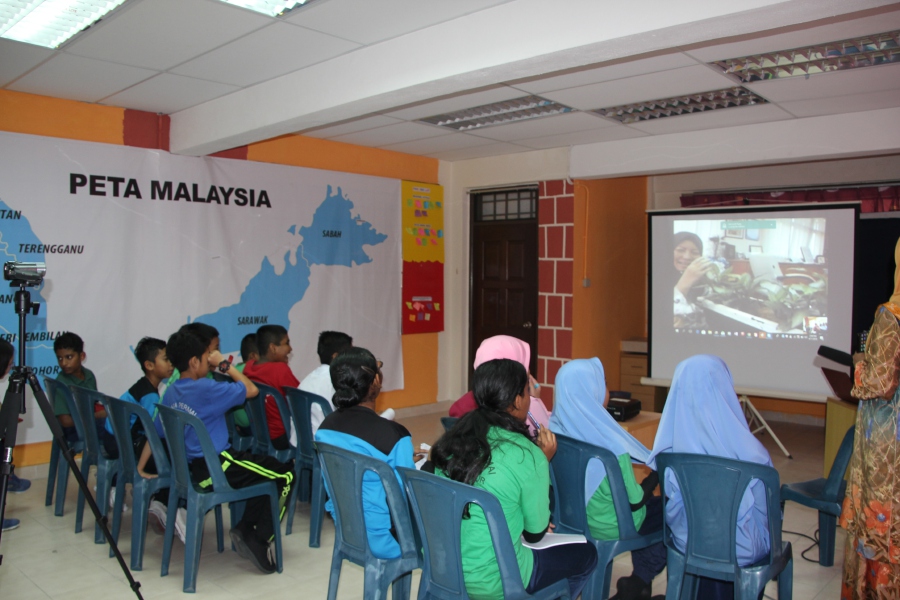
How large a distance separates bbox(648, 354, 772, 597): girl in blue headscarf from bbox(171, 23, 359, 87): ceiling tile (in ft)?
7.89

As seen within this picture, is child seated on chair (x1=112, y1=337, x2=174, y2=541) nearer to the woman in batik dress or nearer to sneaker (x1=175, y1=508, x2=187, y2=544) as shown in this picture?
sneaker (x1=175, y1=508, x2=187, y2=544)

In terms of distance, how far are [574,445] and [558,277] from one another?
4.08 m

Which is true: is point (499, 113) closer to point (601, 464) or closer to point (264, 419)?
point (264, 419)

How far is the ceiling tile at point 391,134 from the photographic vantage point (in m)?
5.58

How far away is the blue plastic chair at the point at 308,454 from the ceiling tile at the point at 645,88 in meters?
2.44

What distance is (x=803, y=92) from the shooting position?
4.37 metres

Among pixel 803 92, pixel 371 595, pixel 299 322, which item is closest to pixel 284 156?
pixel 299 322

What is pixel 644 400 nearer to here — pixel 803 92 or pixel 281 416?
pixel 803 92

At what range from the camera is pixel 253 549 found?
3.19m

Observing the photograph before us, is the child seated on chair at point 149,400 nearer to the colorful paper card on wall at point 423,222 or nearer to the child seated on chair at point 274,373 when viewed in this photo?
the child seated on chair at point 274,373

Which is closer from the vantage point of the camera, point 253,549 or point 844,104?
point 253,549

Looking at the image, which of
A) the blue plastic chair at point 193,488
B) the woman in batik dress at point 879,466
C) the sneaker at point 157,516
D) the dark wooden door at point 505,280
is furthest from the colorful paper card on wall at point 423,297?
the woman in batik dress at point 879,466

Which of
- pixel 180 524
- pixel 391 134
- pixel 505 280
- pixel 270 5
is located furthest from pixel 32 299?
pixel 505 280

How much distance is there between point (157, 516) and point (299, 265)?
9.13 feet
